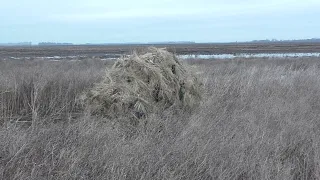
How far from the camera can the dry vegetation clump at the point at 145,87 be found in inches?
273

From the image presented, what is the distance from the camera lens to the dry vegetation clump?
693 cm

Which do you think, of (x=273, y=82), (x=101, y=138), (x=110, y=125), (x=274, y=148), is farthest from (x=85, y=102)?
(x=273, y=82)

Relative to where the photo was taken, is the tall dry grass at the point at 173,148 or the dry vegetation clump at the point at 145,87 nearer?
the tall dry grass at the point at 173,148

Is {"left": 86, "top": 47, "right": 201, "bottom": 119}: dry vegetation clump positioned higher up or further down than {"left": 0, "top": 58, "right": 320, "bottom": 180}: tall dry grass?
higher up

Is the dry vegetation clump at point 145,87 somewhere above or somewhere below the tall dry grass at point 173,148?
above

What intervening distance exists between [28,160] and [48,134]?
2.65 feet

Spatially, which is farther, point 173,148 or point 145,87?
point 145,87

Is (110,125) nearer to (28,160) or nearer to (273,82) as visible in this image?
(28,160)

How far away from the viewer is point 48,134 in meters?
4.86

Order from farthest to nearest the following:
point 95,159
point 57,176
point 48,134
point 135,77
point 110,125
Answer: point 135,77
point 110,125
point 48,134
point 95,159
point 57,176

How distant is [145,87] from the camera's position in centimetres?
723

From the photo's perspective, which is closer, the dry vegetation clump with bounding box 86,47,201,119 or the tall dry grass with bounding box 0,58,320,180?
the tall dry grass with bounding box 0,58,320,180

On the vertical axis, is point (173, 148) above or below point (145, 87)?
below

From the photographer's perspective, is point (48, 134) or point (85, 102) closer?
point (48, 134)
